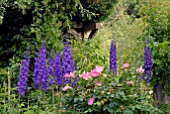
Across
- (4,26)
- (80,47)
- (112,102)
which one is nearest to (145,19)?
(80,47)

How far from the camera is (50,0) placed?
4.98 m

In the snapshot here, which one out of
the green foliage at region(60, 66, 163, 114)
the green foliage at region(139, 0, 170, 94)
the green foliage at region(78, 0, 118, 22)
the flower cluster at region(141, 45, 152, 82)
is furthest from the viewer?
the green foliage at region(78, 0, 118, 22)

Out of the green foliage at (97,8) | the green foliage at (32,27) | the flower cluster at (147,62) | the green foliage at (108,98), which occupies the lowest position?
the green foliage at (108,98)

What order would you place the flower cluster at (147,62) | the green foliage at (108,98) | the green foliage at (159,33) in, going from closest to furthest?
the green foliage at (108,98), the flower cluster at (147,62), the green foliage at (159,33)

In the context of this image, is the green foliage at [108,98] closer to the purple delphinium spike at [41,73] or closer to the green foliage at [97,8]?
→ the purple delphinium spike at [41,73]

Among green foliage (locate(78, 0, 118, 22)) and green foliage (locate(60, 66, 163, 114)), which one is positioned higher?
green foliage (locate(78, 0, 118, 22))

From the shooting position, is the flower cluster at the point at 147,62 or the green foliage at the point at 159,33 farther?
the green foliage at the point at 159,33

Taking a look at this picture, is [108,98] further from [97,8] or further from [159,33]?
[97,8]

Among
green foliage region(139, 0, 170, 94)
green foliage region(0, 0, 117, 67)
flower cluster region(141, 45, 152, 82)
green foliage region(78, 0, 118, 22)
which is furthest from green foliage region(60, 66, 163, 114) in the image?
green foliage region(78, 0, 118, 22)

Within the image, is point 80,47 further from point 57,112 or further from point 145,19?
point 57,112

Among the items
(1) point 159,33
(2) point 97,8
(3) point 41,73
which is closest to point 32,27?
(2) point 97,8

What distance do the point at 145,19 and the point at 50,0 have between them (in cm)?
132

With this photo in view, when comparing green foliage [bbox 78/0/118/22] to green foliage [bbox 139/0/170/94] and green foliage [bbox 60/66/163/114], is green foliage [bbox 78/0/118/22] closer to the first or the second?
green foliage [bbox 139/0/170/94]

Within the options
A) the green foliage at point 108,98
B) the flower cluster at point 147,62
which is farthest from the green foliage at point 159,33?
the green foliage at point 108,98
